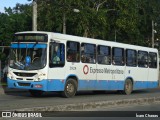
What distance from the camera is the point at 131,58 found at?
27.2m

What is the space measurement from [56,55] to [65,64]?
2.55ft

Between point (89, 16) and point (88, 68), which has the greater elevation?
point (89, 16)

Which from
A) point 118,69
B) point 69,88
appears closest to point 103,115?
point 69,88

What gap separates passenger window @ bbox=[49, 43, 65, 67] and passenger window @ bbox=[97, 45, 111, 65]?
347 centimetres

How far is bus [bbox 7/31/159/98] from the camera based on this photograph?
20.4 meters

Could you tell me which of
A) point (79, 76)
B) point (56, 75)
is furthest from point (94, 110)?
point (79, 76)

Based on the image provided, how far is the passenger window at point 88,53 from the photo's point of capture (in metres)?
22.7

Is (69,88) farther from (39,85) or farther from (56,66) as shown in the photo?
(39,85)

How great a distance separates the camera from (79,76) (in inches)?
884

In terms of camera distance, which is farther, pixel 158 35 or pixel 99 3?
pixel 158 35

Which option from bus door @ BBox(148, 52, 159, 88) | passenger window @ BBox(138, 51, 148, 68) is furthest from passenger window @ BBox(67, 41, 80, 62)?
bus door @ BBox(148, 52, 159, 88)

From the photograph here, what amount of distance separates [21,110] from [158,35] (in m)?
45.3

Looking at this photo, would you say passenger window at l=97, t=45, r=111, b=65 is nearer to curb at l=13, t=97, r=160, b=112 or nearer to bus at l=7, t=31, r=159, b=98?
bus at l=7, t=31, r=159, b=98

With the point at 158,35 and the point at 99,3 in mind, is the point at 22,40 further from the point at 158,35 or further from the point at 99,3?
the point at 158,35
